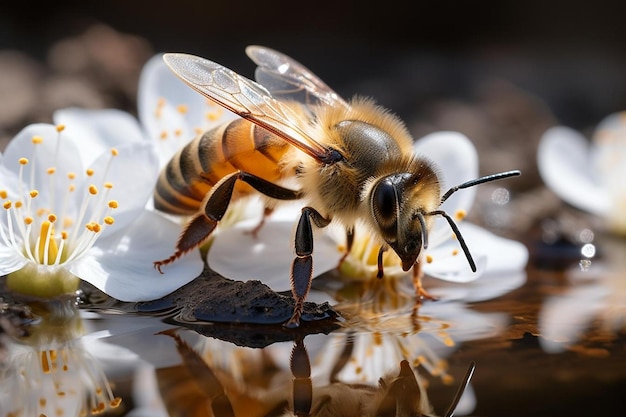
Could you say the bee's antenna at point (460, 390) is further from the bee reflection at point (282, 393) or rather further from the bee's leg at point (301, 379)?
the bee's leg at point (301, 379)

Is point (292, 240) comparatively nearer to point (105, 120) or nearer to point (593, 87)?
point (105, 120)

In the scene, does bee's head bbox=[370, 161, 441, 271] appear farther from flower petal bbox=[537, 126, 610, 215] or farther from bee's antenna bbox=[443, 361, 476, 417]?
flower petal bbox=[537, 126, 610, 215]

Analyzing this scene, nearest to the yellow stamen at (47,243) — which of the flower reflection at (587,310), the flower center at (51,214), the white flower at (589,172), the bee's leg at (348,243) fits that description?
the flower center at (51,214)

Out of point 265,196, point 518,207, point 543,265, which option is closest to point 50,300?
point 265,196

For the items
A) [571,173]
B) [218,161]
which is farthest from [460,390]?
[571,173]

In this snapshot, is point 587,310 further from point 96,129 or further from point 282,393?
point 96,129

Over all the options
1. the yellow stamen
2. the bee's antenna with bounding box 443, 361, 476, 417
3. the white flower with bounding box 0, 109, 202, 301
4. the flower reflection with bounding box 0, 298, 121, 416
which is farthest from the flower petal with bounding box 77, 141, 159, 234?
the bee's antenna with bounding box 443, 361, 476, 417
